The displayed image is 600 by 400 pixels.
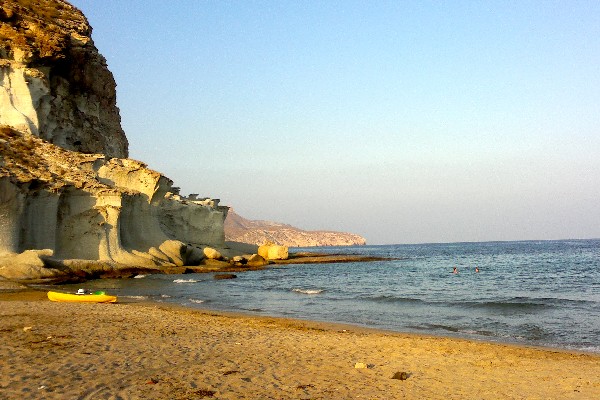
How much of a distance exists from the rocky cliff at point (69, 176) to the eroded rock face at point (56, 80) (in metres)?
0.10

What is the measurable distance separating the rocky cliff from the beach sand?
18657 millimetres

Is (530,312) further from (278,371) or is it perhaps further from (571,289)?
(278,371)

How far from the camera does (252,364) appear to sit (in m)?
9.49

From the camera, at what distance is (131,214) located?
4181 cm

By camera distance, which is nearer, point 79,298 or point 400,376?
point 400,376

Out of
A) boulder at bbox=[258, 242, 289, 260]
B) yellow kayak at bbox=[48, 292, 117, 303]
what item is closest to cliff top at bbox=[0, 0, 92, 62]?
yellow kayak at bbox=[48, 292, 117, 303]

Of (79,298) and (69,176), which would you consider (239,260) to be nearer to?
(69,176)

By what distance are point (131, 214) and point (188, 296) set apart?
18.3 metres

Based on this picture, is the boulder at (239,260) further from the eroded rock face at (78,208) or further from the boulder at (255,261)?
the eroded rock face at (78,208)

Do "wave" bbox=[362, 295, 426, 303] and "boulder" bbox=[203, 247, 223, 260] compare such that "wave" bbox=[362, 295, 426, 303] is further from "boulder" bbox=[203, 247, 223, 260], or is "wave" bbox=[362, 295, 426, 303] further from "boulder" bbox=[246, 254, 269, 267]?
"boulder" bbox=[246, 254, 269, 267]

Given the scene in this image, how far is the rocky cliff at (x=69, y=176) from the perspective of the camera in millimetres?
32156

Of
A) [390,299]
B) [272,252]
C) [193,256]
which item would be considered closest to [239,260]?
[193,256]

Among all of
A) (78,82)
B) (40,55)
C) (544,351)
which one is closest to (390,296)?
(544,351)

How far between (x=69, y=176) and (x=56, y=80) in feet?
57.5
